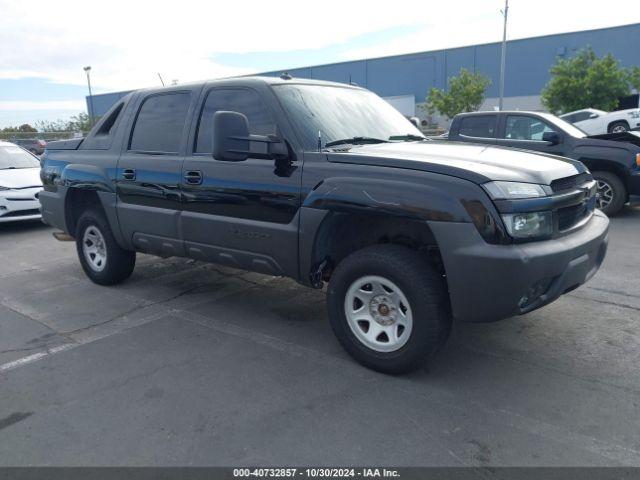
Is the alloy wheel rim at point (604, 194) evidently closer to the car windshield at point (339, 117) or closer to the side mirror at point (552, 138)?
the side mirror at point (552, 138)

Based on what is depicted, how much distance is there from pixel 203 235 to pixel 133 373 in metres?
1.27

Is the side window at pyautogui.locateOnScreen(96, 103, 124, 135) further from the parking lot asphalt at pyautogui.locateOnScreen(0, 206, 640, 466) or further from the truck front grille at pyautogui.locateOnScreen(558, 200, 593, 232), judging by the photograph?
the truck front grille at pyautogui.locateOnScreen(558, 200, 593, 232)

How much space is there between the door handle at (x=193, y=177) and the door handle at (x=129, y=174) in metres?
0.78

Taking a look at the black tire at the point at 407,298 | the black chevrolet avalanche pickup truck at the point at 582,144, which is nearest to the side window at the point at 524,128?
the black chevrolet avalanche pickup truck at the point at 582,144

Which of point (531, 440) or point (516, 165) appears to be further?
point (516, 165)

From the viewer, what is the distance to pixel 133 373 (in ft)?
12.0

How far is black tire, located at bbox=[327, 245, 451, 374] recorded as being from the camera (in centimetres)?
321

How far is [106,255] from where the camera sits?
556cm

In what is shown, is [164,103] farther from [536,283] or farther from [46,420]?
[536,283]

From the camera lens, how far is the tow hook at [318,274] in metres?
3.84

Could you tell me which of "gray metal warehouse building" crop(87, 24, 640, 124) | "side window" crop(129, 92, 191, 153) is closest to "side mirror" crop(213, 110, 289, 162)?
"side window" crop(129, 92, 191, 153)

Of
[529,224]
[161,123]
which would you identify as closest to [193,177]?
[161,123]

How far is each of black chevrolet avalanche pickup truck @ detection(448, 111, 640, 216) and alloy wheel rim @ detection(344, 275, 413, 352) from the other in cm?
575

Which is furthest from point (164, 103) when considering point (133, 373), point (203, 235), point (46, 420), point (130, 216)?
point (46, 420)
